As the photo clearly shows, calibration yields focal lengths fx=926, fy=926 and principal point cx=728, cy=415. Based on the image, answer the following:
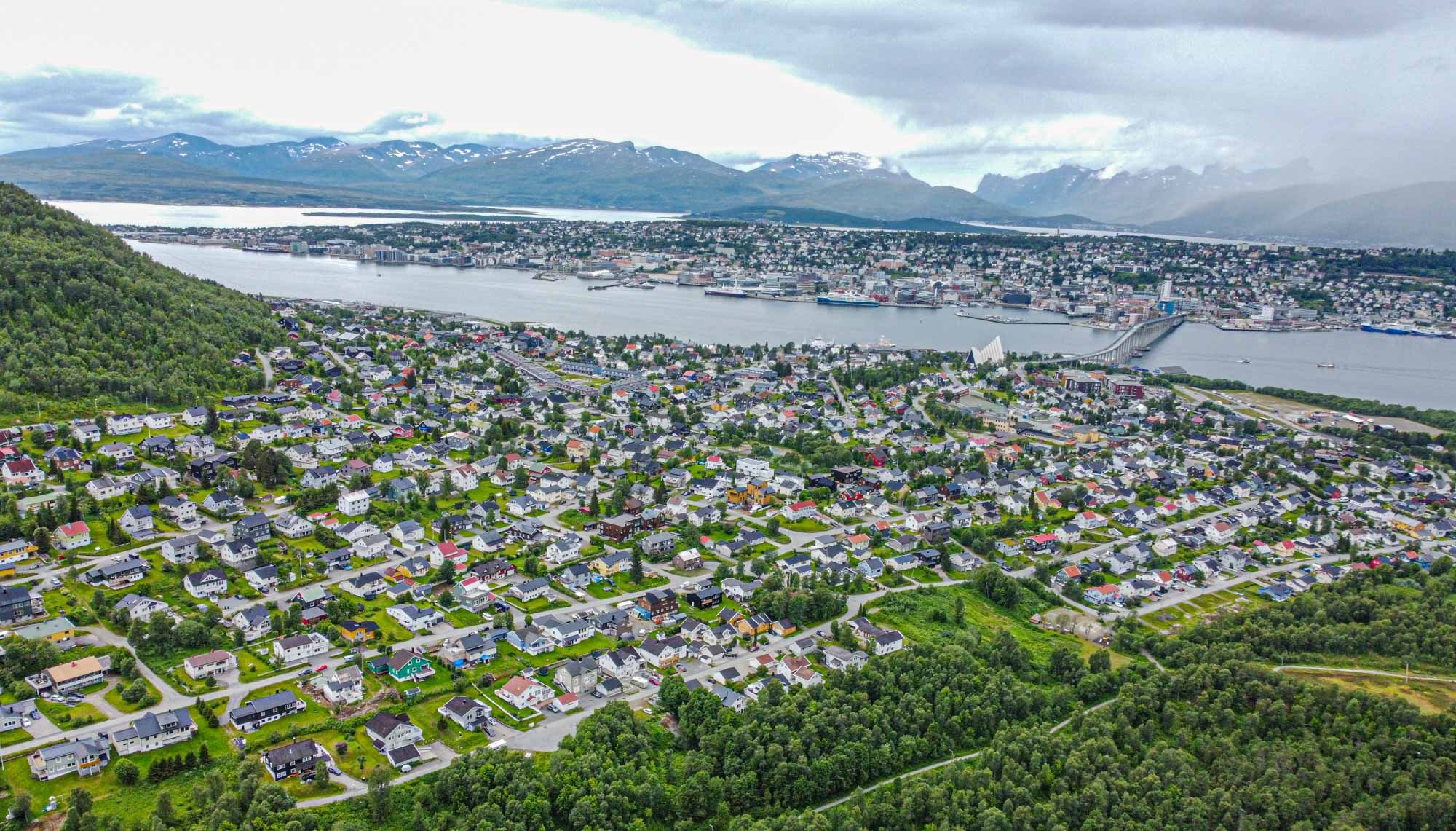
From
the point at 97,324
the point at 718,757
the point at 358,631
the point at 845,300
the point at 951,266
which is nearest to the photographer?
the point at 718,757

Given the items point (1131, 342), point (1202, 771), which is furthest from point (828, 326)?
point (1202, 771)

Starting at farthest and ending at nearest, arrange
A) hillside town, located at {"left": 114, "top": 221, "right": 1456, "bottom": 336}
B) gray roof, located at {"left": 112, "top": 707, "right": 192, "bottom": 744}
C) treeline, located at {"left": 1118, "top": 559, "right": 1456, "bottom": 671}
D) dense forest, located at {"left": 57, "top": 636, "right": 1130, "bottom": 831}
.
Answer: hillside town, located at {"left": 114, "top": 221, "right": 1456, "bottom": 336} → treeline, located at {"left": 1118, "top": 559, "right": 1456, "bottom": 671} → gray roof, located at {"left": 112, "top": 707, "right": 192, "bottom": 744} → dense forest, located at {"left": 57, "top": 636, "right": 1130, "bottom": 831}

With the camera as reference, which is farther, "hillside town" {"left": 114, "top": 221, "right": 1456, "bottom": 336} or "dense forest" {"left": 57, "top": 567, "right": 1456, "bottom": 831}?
"hillside town" {"left": 114, "top": 221, "right": 1456, "bottom": 336}

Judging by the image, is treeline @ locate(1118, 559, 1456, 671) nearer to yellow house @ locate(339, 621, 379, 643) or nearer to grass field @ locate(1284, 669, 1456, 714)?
grass field @ locate(1284, 669, 1456, 714)

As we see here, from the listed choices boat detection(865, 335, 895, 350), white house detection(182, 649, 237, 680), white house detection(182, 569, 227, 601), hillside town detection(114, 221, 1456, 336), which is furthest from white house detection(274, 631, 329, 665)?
hillside town detection(114, 221, 1456, 336)

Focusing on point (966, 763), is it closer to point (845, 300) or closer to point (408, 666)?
point (408, 666)

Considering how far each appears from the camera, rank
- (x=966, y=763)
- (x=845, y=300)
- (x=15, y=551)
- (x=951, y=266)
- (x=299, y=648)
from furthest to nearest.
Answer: (x=951, y=266) < (x=845, y=300) < (x=15, y=551) < (x=299, y=648) < (x=966, y=763)

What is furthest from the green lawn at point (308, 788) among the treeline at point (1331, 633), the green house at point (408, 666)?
the treeline at point (1331, 633)
